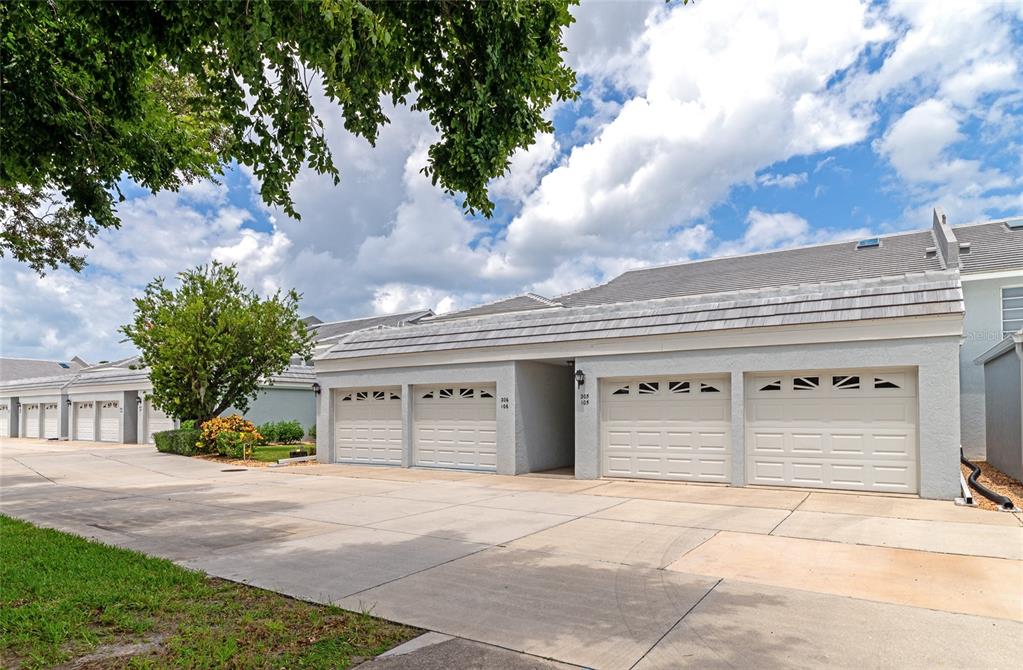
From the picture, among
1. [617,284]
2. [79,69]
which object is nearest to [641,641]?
[79,69]

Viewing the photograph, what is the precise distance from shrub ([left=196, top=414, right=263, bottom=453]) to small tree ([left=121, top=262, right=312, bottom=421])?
1171 mm

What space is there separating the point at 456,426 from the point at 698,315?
6.34 m

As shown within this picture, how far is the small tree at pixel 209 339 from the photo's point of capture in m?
19.6

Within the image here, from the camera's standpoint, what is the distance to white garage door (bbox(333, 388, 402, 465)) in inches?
644

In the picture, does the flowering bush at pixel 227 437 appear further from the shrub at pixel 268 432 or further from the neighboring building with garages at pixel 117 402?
the shrub at pixel 268 432

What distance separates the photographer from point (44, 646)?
168 inches

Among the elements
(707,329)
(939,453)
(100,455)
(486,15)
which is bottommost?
(100,455)

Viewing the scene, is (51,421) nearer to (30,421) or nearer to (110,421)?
(30,421)

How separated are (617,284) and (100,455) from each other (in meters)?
18.7

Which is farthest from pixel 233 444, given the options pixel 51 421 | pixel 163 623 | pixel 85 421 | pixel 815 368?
pixel 51 421

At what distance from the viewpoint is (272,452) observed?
21359 mm

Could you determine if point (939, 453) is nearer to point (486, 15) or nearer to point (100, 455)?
point (486, 15)

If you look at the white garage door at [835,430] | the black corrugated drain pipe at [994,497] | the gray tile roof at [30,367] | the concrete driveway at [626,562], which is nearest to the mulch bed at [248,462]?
the concrete driveway at [626,562]

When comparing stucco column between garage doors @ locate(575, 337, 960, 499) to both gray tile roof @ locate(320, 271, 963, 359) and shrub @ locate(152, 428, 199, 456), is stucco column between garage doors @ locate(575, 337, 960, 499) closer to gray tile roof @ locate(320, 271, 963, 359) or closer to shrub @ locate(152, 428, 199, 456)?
gray tile roof @ locate(320, 271, 963, 359)
